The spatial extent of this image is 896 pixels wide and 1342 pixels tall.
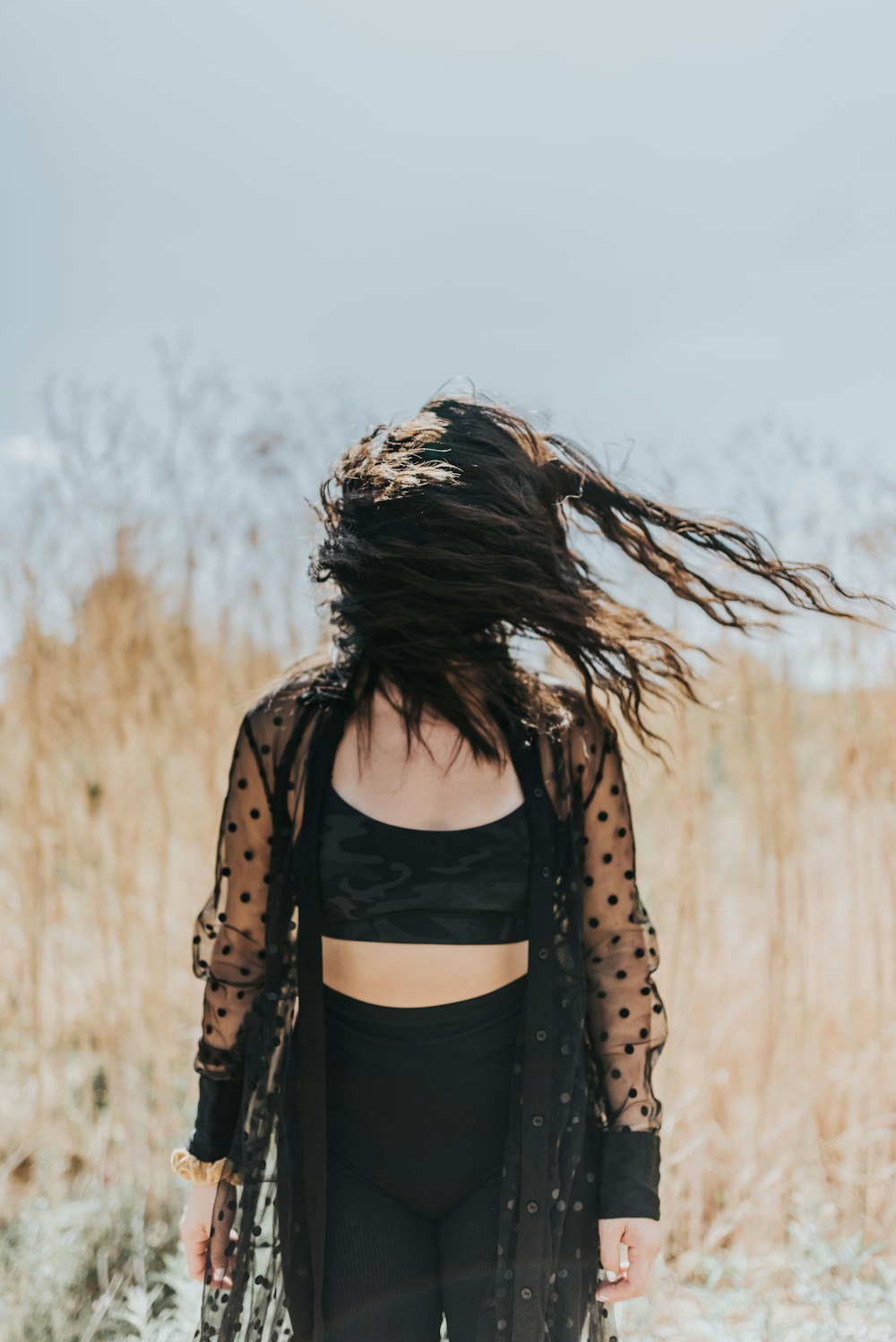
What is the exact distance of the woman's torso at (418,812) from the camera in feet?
4.05

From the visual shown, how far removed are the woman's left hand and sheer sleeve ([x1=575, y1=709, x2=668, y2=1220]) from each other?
0.02 metres

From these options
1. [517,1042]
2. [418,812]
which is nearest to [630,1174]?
[517,1042]

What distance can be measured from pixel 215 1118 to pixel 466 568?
0.90m

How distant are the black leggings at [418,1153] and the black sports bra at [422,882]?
103mm

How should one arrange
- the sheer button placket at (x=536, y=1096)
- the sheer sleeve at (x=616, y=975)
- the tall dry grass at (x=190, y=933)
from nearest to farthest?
1. the sheer button placket at (x=536, y=1096)
2. the sheer sleeve at (x=616, y=975)
3. the tall dry grass at (x=190, y=933)

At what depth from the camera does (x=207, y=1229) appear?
4.24 feet

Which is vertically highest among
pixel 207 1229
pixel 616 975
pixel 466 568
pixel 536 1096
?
pixel 466 568

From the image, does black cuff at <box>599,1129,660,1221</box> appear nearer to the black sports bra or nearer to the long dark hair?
the black sports bra

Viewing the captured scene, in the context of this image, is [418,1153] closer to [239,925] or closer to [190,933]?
[239,925]

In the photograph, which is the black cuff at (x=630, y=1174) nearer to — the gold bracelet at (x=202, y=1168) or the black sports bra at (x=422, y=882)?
the black sports bra at (x=422, y=882)

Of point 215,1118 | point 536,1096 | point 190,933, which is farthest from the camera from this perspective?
point 190,933

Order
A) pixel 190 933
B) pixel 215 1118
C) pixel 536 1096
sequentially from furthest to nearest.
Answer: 1. pixel 190 933
2. pixel 215 1118
3. pixel 536 1096

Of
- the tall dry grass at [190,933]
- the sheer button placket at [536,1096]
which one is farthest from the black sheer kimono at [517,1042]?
the tall dry grass at [190,933]

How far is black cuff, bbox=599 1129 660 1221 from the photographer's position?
122 centimetres
